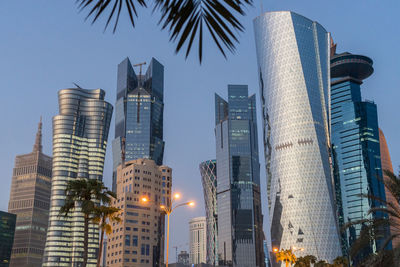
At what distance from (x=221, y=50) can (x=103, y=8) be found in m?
1.12

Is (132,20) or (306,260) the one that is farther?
(306,260)

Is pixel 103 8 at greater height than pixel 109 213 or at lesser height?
lesser

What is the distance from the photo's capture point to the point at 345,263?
4173 inches

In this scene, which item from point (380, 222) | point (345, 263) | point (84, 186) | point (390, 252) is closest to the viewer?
point (390, 252)

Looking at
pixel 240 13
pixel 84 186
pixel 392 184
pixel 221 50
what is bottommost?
pixel 221 50

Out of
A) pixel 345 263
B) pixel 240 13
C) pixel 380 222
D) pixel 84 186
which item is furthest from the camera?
pixel 345 263

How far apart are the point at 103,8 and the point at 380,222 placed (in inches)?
1282

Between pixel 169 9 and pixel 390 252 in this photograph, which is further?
pixel 390 252

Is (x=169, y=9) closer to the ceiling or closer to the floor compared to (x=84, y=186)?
closer to the floor

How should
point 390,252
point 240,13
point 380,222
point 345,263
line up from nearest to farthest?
point 240,13, point 390,252, point 380,222, point 345,263

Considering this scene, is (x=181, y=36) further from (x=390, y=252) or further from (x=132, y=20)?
(x=390, y=252)

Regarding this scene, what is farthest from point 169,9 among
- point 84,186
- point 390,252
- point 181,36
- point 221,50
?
point 84,186

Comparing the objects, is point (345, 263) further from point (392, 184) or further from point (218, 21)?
point (218, 21)

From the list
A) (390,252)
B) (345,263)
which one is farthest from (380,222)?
(345,263)
